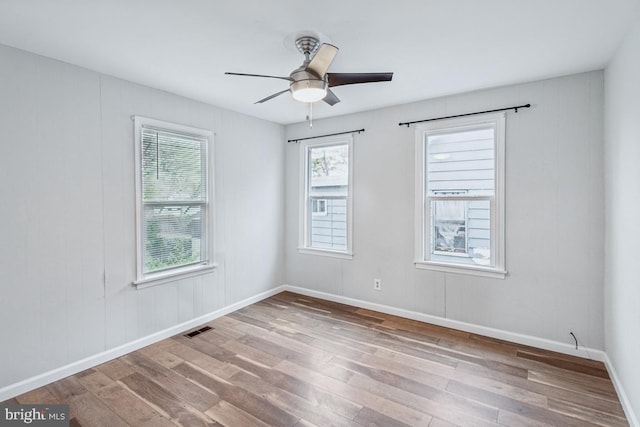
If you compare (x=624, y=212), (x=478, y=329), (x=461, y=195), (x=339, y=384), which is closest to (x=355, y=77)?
(x=461, y=195)

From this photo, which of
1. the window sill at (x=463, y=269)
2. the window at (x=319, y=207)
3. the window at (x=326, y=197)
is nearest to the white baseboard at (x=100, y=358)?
the window at (x=326, y=197)

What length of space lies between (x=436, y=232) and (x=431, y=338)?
1.14 m

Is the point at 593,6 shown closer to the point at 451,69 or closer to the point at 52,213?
the point at 451,69

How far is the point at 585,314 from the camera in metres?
2.81

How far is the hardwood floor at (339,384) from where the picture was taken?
208 cm

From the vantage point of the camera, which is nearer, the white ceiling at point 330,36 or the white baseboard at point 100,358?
the white ceiling at point 330,36

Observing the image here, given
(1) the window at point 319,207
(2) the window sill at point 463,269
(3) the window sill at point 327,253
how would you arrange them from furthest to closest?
(1) the window at point 319,207, (3) the window sill at point 327,253, (2) the window sill at point 463,269

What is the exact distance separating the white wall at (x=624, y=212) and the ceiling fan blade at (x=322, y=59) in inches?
72.7

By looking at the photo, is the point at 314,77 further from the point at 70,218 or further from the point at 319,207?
the point at 319,207

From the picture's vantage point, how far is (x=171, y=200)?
132 inches

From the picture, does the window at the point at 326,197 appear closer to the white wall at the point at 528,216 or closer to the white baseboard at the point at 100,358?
the white wall at the point at 528,216

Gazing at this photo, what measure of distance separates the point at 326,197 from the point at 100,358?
9.90 ft

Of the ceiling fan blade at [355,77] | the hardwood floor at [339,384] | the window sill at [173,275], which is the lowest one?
the hardwood floor at [339,384]

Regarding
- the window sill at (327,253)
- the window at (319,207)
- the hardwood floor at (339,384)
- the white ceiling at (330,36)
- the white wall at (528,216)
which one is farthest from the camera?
the window at (319,207)
